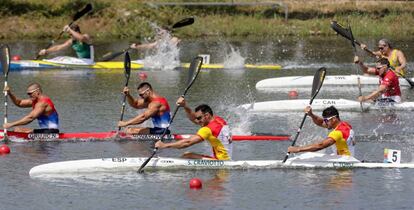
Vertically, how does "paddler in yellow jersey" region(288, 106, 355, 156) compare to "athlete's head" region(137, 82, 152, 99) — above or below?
below

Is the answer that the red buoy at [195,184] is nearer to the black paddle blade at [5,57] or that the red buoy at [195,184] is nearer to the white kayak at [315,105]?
the black paddle blade at [5,57]

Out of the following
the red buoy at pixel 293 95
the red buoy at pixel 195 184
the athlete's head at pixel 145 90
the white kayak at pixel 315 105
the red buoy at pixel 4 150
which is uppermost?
the red buoy at pixel 293 95

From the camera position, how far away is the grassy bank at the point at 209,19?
48812mm

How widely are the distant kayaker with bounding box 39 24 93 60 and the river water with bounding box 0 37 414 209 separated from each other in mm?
802

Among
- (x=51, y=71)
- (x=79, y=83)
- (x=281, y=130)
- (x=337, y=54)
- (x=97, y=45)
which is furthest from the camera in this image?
(x=97, y=45)

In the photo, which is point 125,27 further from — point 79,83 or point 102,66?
point 79,83

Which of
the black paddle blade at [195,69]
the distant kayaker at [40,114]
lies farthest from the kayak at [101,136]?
the black paddle blade at [195,69]

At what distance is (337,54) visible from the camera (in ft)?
143

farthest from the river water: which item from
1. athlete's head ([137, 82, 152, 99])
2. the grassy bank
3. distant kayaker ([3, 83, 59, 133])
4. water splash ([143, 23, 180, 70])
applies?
the grassy bank

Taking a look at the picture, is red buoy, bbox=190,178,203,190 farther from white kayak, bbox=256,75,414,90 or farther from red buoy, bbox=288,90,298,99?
white kayak, bbox=256,75,414,90

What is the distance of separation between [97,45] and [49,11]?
16.6 ft

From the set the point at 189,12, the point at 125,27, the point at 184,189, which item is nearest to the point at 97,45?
the point at 125,27

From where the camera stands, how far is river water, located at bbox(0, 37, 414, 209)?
18391 mm

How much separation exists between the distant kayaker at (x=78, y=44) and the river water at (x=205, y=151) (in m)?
0.80
